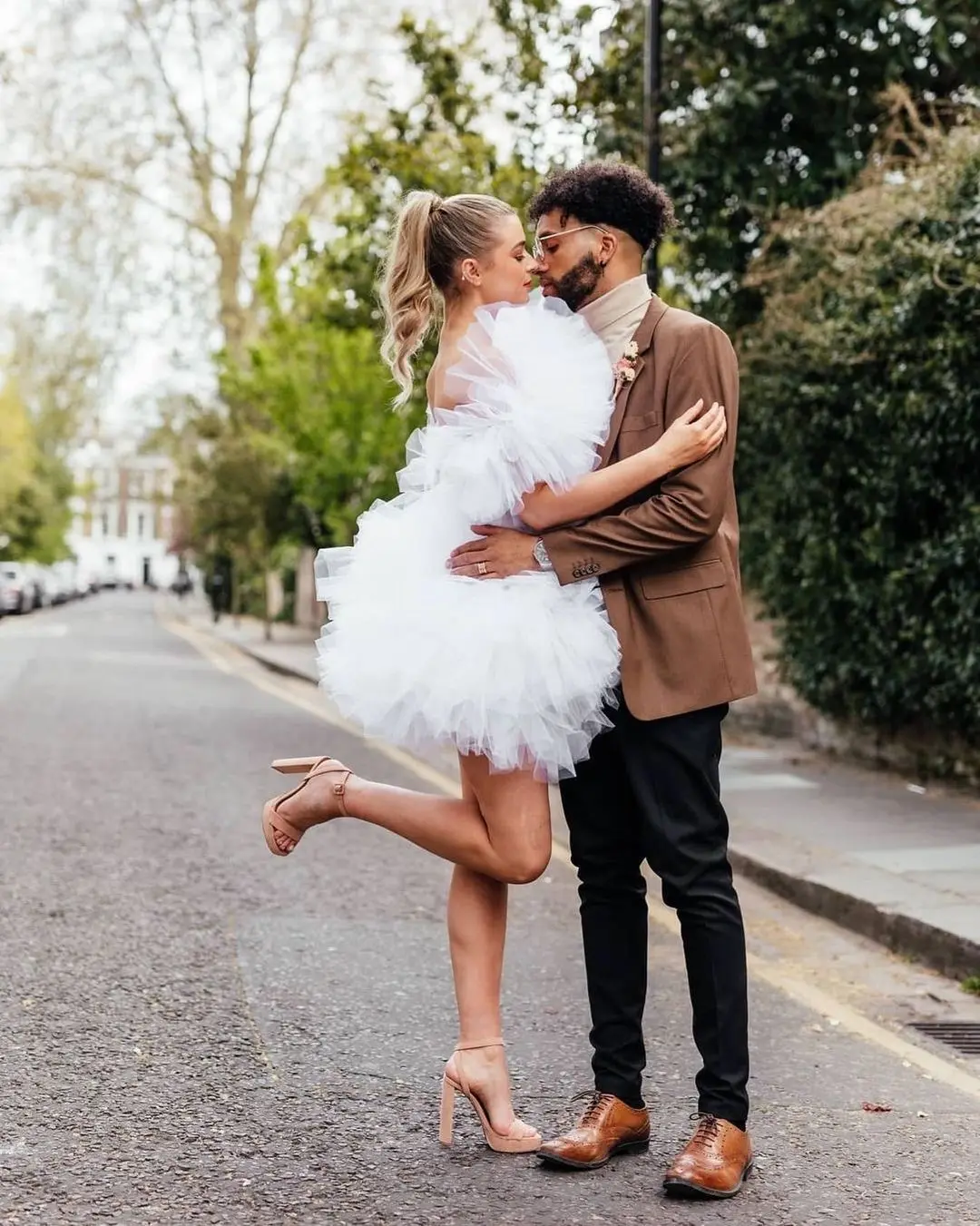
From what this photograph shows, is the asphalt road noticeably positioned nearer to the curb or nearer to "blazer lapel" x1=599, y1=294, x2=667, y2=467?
the curb

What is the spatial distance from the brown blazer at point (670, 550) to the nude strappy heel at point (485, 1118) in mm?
875

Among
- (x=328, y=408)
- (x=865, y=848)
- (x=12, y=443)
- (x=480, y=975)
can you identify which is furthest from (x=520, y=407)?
(x=12, y=443)

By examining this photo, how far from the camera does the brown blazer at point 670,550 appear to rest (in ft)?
11.3

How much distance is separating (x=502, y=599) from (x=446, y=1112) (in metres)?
1.19

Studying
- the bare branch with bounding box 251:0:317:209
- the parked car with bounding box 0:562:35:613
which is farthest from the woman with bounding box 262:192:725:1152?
the parked car with bounding box 0:562:35:613

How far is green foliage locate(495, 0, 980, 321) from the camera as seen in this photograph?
11.5m

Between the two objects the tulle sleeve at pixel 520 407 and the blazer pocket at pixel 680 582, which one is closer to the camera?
the tulle sleeve at pixel 520 407

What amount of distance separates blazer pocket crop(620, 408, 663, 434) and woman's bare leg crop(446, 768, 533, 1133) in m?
0.87

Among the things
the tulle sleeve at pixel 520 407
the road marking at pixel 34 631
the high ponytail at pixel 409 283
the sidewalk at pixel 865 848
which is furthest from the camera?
the road marking at pixel 34 631

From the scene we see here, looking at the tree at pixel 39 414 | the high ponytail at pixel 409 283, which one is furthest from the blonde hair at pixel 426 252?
the tree at pixel 39 414

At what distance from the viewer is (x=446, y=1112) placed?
12.1 ft

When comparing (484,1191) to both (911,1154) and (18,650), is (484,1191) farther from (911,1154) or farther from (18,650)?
(18,650)

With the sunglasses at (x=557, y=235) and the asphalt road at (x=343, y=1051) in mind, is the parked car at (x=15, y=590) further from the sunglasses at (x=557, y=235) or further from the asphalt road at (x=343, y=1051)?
the sunglasses at (x=557, y=235)

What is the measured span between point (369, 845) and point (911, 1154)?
183 inches
